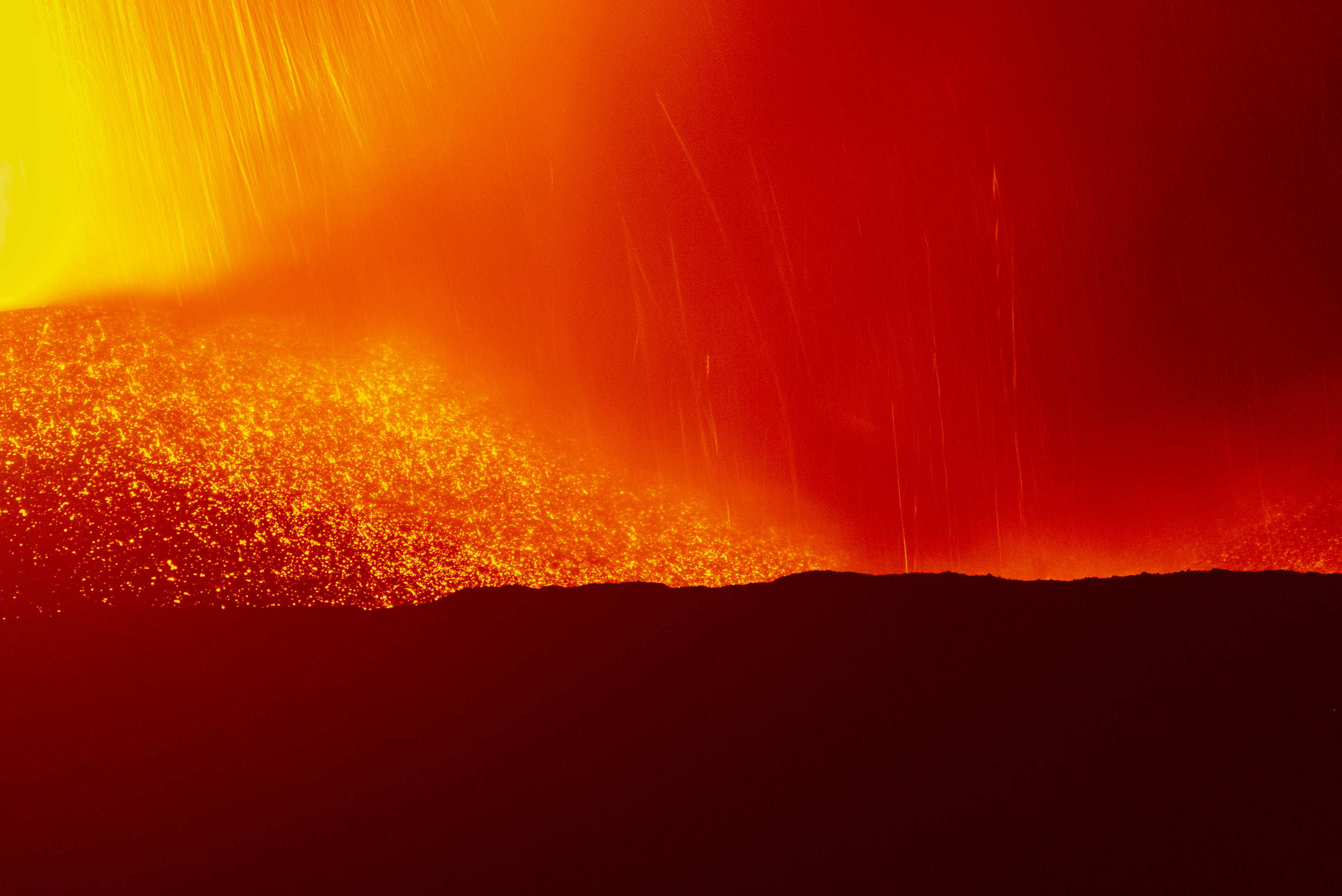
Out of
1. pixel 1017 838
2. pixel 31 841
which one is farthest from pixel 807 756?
pixel 31 841

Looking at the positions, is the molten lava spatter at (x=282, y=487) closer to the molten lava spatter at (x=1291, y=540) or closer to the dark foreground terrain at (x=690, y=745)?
the dark foreground terrain at (x=690, y=745)

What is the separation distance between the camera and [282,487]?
4.48 meters

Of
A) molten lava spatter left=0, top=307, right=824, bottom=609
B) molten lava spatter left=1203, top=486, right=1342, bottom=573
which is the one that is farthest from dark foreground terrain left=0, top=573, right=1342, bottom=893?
molten lava spatter left=1203, top=486, right=1342, bottom=573

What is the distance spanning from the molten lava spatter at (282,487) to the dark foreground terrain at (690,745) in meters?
1.49

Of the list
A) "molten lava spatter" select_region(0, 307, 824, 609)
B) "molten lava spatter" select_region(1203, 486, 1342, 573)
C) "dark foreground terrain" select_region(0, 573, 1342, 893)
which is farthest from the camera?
"molten lava spatter" select_region(1203, 486, 1342, 573)

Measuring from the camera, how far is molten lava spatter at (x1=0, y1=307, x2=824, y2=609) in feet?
12.4

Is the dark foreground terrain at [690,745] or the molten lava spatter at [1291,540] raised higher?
the molten lava spatter at [1291,540]

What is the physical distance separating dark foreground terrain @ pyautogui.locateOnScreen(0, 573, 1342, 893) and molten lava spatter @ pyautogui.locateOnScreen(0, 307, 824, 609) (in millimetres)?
1492

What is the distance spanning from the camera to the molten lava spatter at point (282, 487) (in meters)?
3.79

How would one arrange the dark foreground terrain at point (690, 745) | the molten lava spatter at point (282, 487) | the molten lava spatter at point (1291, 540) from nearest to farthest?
the dark foreground terrain at point (690, 745), the molten lava spatter at point (282, 487), the molten lava spatter at point (1291, 540)

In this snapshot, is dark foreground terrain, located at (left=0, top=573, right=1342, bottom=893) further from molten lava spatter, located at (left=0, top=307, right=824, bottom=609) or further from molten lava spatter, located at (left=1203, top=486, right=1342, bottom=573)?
molten lava spatter, located at (left=1203, top=486, right=1342, bottom=573)

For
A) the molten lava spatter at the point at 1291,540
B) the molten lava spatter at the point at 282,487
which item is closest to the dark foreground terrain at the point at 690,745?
the molten lava spatter at the point at 282,487

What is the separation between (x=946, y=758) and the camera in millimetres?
1947

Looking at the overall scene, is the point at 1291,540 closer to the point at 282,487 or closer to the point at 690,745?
the point at 690,745
